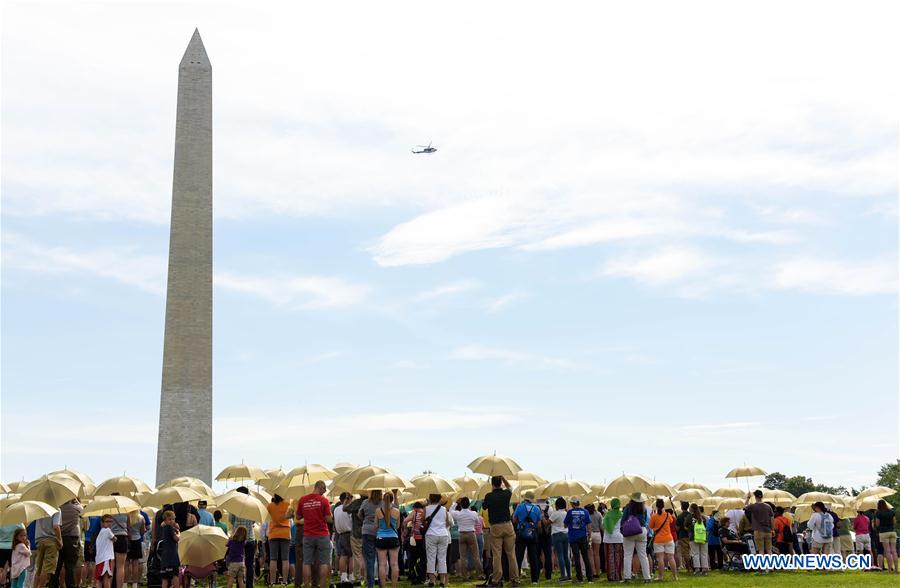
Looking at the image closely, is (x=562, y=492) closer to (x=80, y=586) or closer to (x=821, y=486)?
(x=80, y=586)

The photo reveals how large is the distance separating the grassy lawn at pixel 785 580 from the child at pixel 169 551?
469 centimetres

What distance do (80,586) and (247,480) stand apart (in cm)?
1021

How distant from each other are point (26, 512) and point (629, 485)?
41.7 feet

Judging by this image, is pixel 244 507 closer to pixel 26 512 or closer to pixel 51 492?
pixel 51 492

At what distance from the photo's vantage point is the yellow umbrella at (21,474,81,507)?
1869 cm

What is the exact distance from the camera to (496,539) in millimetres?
18594

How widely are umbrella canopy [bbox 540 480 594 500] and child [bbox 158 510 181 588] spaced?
8.76 meters

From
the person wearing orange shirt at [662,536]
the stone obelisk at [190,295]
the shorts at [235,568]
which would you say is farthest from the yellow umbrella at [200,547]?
the stone obelisk at [190,295]

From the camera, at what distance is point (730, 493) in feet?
102

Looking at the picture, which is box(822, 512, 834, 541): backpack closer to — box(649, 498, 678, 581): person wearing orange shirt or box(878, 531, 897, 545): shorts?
box(878, 531, 897, 545): shorts

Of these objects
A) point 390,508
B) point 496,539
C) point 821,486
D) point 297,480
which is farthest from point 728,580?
point 821,486

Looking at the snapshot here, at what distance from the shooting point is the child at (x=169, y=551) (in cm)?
1764

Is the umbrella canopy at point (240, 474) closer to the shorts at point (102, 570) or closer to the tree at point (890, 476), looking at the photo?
the shorts at point (102, 570)

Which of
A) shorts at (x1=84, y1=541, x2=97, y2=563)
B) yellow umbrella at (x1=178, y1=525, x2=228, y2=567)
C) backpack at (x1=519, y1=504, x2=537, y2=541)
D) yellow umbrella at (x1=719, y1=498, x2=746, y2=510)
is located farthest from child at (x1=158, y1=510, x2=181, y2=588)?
yellow umbrella at (x1=719, y1=498, x2=746, y2=510)
